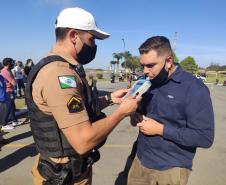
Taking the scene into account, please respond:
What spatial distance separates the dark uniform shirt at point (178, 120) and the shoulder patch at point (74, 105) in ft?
3.13

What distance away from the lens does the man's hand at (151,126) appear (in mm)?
2873

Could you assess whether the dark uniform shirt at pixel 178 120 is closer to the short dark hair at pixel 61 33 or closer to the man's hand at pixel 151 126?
the man's hand at pixel 151 126

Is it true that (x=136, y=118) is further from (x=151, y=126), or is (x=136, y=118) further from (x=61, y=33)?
(x=61, y=33)

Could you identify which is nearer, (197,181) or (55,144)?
(55,144)

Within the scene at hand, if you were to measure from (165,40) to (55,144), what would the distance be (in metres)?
1.36

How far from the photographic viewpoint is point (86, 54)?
260 cm

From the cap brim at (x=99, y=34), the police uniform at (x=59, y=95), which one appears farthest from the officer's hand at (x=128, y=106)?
the cap brim at (x=99, y=34)

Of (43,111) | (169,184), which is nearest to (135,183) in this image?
(169,184)

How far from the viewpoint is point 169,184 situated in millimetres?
2920

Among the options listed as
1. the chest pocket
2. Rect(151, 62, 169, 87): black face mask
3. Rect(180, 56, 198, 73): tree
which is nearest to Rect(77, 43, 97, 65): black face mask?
Rect(151, 62, 169, 87): black face mask

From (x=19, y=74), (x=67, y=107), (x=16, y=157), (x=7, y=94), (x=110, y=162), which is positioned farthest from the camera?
(x=19, y=74)

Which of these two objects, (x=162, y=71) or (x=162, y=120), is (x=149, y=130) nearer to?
(x=162, y=120)

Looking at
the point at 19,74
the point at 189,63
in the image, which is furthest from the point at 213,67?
the point at 19,74

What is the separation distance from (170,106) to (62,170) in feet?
3.47
